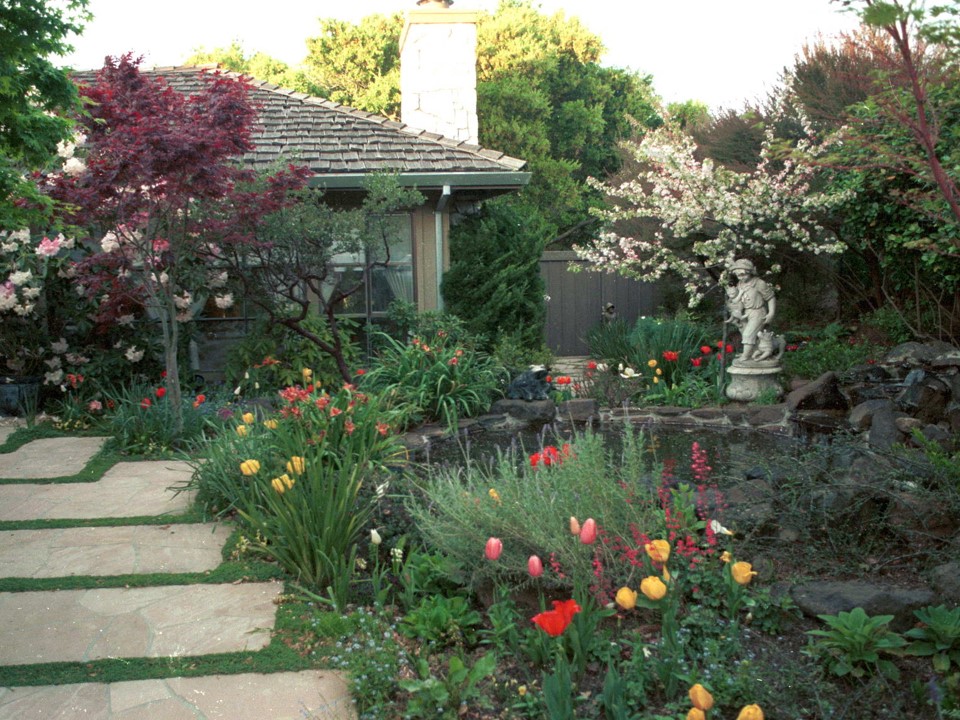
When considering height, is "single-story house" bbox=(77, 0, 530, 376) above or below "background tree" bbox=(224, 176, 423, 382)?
above

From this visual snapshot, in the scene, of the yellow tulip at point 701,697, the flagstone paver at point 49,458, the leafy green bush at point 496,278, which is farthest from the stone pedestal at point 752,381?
the yellow tulip at point 701,697

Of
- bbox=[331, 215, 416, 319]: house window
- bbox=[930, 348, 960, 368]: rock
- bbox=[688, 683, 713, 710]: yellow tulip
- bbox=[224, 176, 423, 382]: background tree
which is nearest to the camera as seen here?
bbox=[688, 683, 713, 710]: yellow tulip

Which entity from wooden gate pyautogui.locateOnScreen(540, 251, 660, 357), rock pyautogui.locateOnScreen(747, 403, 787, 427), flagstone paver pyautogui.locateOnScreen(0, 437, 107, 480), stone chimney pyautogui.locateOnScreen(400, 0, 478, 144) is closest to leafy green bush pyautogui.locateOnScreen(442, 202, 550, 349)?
stone chimney pyautogui.locateOnScreen(400, 0, 478, 144)

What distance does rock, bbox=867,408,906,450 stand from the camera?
6.02 m

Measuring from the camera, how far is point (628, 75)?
25.0m

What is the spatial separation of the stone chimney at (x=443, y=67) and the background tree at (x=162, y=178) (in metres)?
3.69

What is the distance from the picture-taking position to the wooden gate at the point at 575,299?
50.1ft

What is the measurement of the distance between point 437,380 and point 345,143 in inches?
138

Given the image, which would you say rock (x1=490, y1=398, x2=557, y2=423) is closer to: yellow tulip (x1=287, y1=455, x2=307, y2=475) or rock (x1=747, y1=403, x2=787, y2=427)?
rock (x1=747, y1=403, x2=787, y2=427)

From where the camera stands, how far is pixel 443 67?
10602mm

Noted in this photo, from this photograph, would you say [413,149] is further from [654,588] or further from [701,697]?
[701,697]

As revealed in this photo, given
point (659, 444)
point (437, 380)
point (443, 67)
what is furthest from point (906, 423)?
point (443, 67)

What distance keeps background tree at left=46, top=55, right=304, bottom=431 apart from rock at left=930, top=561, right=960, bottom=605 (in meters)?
5.25

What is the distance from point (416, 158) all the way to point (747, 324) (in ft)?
12.9
